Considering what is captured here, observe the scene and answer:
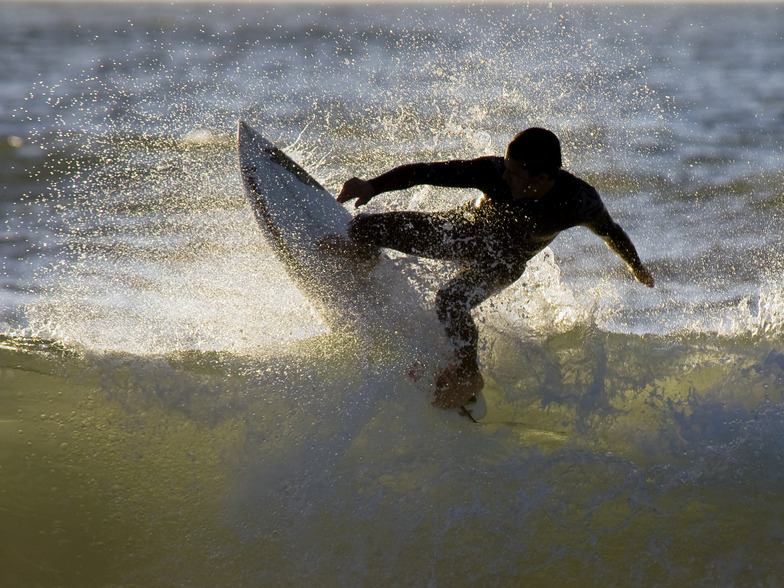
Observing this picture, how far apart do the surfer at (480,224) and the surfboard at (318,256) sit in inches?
9.0

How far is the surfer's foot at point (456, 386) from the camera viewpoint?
13.5 ft

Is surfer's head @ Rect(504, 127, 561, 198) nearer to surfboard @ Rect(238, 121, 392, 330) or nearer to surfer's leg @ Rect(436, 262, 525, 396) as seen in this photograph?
surfer's leg @ Rect(436, 262, 525, 396)

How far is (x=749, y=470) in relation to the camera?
4.01m

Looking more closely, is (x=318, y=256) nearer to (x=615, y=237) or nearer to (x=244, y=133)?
(x=244, y=133)

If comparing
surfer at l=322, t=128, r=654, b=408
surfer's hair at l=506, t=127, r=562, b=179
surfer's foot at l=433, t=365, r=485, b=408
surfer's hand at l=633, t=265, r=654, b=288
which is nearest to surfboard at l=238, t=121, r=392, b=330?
surfer at l=322, t=128, r=654, b=408

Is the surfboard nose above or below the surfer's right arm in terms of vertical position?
below

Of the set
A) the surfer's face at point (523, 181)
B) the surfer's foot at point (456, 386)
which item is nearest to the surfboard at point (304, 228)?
the surfer's foot at point (456, 386)

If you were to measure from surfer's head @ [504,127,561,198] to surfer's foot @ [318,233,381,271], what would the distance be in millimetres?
1072

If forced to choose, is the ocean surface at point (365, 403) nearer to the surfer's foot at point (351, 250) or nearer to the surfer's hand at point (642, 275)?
the surfer's foot at point (351, 250)

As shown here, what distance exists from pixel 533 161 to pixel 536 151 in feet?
0.17

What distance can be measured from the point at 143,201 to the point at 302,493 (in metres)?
5.26

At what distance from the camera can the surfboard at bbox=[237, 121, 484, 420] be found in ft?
14.8

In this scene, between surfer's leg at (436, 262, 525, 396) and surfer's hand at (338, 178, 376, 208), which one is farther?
surfer's leg at (436, 262, 525, 396)

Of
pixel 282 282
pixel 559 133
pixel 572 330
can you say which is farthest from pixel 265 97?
pixel 572 330
